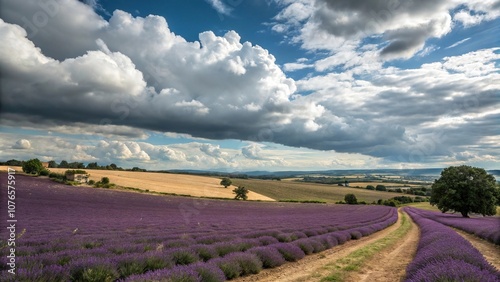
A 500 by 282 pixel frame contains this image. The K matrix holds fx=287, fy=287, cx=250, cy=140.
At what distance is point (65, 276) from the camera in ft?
15.5

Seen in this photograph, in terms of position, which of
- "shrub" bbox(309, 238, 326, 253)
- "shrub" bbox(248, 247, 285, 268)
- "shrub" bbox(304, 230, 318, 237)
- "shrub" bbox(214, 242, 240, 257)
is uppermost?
"shrub" bbox(214, 242, 240, 257)

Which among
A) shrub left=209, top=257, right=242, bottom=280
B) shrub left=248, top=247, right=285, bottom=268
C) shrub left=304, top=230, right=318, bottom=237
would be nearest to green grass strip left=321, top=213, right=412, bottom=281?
shrub left=248, top=247, right=285, bottom=268

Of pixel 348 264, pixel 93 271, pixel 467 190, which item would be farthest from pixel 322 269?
pixel 467 190

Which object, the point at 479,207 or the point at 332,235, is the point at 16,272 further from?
the point at 479,207


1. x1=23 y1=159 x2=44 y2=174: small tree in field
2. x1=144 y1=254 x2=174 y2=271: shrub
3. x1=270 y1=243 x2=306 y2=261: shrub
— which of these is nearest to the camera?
x1=144 y1=254 x2=174 y2=271: shrub

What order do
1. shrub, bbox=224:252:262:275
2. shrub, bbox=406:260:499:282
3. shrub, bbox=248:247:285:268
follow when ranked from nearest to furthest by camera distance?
shrub, bbox=406:260:499:282
shrub, bbox=224:252:262:275
shrub, bbox=248:247:285:268

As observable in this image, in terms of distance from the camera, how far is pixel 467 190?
35562 mm

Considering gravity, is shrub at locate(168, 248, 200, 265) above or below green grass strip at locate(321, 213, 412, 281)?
above

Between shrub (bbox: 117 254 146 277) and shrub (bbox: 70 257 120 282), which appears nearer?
shrub (bbox: 70 257 120 282)

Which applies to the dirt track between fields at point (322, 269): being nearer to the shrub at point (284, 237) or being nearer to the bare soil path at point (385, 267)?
the bare soil path at point (385, 267)

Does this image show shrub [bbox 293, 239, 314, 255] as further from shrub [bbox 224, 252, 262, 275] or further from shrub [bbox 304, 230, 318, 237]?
shrub [bbox 304, 230, 318, 237]

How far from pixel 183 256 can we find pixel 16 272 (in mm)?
3492

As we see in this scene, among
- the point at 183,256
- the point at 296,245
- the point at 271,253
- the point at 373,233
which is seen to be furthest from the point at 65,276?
the point at 373,233

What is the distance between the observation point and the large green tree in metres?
34.8
